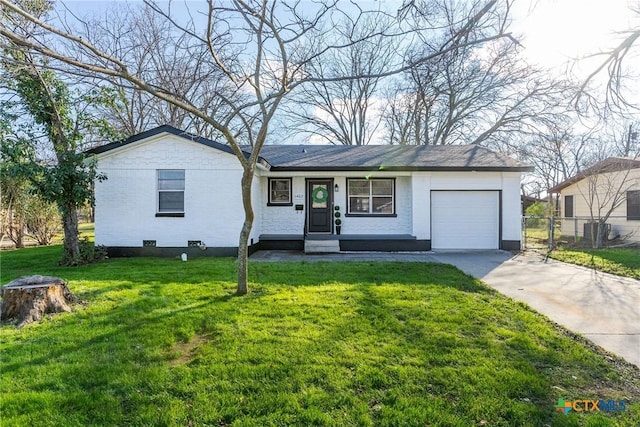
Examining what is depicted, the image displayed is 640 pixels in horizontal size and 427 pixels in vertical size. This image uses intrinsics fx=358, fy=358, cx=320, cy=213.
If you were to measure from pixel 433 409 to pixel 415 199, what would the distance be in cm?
978

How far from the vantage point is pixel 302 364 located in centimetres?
336

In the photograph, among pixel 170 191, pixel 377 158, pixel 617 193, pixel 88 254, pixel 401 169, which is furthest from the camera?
pixel 617 193

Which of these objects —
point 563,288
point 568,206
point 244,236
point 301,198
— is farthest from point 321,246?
point 568,206

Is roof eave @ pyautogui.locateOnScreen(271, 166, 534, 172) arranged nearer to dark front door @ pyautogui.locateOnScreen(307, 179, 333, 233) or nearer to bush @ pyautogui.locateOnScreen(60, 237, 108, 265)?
dark front door @ pyautogui.locateOnScreen(307, 179, 333, 233)

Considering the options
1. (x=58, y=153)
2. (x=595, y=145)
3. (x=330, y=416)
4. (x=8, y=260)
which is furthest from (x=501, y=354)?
(x=595, y=145)

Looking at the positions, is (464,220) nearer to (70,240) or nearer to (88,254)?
(88,254)

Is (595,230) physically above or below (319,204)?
below

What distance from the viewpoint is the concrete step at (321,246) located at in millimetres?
11516

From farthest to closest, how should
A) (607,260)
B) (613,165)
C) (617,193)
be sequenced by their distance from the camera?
(613,165)
(617,193)
(607,260)

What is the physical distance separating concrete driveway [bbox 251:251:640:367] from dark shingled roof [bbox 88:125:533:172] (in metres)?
2.85

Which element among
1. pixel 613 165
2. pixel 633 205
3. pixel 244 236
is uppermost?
pixel 613 165

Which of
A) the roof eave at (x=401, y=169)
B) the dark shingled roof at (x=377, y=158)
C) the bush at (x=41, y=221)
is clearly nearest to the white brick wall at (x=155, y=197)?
the dark shingled roof at (x=377, y=158)

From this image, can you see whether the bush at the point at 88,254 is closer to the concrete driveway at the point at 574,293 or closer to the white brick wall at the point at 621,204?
the concrete driveway at the point at 574,293

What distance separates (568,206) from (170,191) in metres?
19.8
